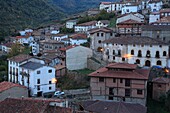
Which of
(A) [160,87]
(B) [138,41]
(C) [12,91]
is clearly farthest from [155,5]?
(C) [12,91]

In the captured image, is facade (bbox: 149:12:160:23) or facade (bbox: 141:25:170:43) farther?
facade (bbox: 149:12:160:23)

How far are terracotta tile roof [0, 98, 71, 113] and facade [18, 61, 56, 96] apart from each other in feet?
39.7

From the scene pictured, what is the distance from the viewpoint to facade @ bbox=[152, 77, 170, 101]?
31.7m

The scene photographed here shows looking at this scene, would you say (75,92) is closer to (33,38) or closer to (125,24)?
(125,24)

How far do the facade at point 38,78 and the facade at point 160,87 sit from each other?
44.0 feet

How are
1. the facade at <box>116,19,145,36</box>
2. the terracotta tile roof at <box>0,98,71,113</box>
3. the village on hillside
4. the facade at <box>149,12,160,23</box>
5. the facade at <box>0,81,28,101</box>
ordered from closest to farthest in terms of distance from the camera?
the terracotta tile roof at <box>0,98,71,113</box> < the village on hillside < the facade at <box>0,81,28,101</box> < the facade at <box>116,19,145,36</box> < the facade at <box>149,12,160,23</box>

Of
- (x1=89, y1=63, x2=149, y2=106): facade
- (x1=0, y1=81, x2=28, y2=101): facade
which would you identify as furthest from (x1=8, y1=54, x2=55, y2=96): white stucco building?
(x1=89, y1=63, x2=149, y2=106): facade

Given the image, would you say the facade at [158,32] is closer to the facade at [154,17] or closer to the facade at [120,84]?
the facade at [120,84]

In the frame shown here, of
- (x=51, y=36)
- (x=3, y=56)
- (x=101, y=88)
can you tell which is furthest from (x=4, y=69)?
(x=101, y=88)

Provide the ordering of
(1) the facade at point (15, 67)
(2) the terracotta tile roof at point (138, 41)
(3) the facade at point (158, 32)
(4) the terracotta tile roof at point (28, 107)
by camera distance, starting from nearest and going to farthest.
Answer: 1. (4) the terracotta tile roof at point (28, 107)
2. (2) the terracotta tile roof at point (138, 41)
3. (1) the facade at point (15, 67)
4. (3) the facade at point (158, 32)

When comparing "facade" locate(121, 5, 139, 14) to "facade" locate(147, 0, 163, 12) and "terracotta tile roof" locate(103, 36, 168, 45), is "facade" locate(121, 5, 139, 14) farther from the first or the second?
"terracotta tile roof" locate(103, 36, 168, 45)

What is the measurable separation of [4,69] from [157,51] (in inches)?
1165

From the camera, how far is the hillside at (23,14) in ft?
350

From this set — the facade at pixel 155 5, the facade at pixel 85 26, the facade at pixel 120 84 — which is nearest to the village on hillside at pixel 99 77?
the facade at pixel 120 84
